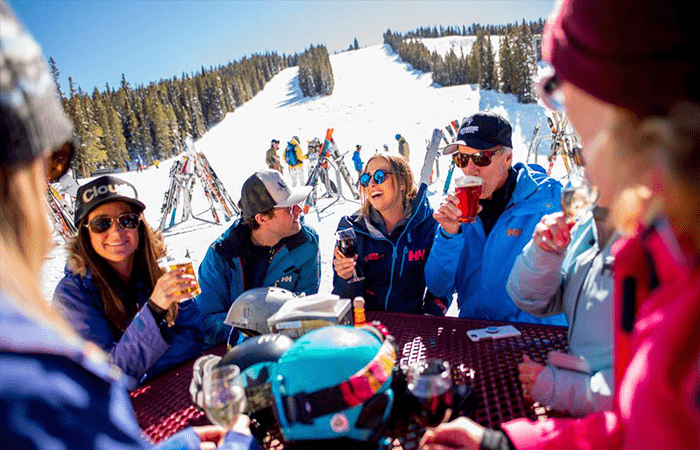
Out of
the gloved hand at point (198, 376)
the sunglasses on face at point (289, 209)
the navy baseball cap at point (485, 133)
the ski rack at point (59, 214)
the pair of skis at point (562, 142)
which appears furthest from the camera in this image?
the pair of skis at point (562, 142)

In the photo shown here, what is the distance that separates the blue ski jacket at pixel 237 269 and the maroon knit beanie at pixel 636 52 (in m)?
2.51

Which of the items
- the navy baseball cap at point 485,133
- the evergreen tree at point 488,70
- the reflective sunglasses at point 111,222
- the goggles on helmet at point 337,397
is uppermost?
the evergreen tree at point 488,70

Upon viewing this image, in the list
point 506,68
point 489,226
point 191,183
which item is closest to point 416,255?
point 489,226

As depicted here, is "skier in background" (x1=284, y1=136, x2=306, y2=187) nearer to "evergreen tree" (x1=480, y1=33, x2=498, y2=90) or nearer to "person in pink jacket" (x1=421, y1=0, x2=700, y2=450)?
"person in pink jacket" (x1=421, y1=0, x2=700, y2=450)

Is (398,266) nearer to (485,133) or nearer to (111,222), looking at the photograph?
(485,133)

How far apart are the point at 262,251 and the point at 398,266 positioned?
108 centimetres

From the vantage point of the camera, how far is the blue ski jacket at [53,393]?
0.58 metres

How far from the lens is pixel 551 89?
0.97m

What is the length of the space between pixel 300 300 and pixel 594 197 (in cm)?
126

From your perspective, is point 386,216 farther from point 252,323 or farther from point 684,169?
point 684,169

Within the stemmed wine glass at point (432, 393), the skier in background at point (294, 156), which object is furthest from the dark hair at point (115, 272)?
the skier in background at point (294, 156)

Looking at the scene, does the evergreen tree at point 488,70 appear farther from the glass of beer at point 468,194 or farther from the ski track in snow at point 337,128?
the glass of beer at point 468,194

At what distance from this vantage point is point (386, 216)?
3113mm

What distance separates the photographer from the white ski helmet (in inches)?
69.1
